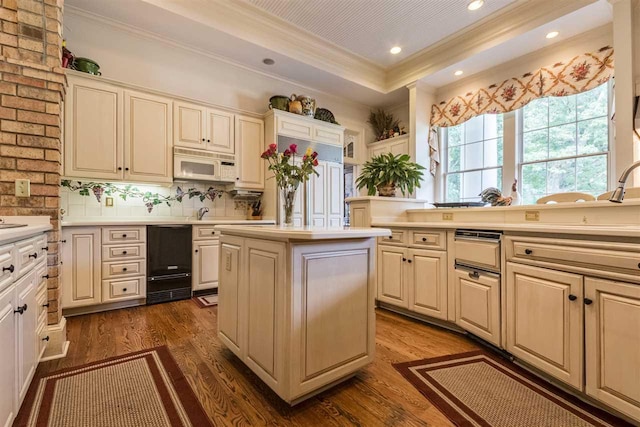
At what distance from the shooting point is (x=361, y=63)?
4496mm

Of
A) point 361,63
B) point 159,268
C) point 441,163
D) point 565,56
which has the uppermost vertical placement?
point 361,63

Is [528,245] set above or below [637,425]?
above

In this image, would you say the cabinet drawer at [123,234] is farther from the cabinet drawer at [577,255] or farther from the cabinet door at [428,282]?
the cabinet drawer at [577,255]

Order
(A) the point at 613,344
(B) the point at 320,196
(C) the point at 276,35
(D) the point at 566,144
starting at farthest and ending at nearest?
(B) the point at 320,196, (C) the point at 276,35, (D) the point at 566,144, (A) the point at 613,344

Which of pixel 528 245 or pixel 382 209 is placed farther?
pixel 382 209

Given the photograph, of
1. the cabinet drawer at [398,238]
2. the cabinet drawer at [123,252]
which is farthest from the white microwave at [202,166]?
the cabinet drawer at [398,238]

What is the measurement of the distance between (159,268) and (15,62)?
2020 mm

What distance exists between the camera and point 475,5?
10.5 ft

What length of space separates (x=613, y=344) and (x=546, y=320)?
0.99ft

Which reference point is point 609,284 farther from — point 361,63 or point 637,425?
point 361,63

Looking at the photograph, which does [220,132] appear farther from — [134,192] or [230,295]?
[230,295]

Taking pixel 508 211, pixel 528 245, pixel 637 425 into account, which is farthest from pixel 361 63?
pixel 637 425

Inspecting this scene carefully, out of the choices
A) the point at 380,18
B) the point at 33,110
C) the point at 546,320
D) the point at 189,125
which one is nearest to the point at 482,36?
the point at 380,18

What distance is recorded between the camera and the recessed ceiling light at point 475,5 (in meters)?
3.15
